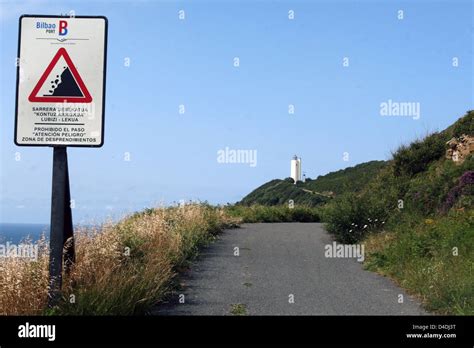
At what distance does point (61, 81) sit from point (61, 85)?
0.17 ft

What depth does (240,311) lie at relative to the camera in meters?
8.82

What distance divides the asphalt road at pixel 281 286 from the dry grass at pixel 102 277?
0.49 meters

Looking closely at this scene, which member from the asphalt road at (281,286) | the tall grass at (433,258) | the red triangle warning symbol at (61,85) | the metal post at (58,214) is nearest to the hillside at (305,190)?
the asphalt road at (281,286)

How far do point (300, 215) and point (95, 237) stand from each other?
21.5 meters

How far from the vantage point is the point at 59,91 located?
25.7 ft

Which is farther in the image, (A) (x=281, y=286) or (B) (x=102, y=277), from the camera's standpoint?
(A) (x=281, y=286)

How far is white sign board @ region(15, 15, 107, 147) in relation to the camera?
308 inches

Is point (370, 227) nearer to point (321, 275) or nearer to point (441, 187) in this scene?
point (441, 187)

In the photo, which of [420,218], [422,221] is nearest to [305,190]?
[420,218]

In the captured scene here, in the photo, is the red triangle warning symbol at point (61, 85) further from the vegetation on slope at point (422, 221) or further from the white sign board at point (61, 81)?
the vegetation on slope at point (422, 221)

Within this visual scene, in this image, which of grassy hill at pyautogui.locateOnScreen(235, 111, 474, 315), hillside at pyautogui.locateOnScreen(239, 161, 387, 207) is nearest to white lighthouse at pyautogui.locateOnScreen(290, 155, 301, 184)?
hillside at pyautogui.locateOnScreen(239, 161, 387, 207)

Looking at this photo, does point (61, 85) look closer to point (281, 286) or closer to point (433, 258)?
point (281, 286)
